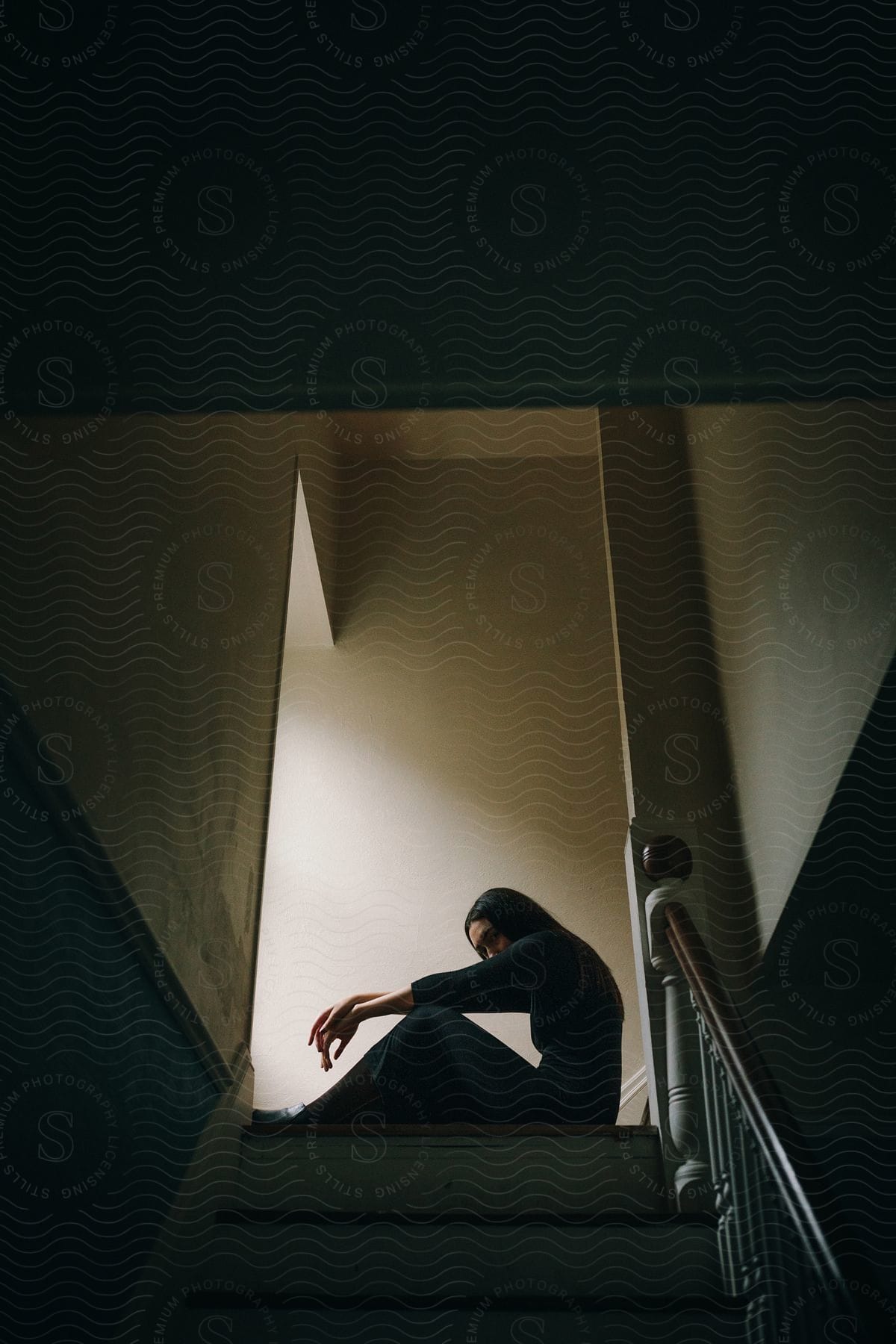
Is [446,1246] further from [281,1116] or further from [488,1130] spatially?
[281,1116]

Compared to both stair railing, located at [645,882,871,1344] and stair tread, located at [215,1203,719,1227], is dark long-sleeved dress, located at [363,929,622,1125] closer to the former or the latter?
stair railing, located at [645,882,871,1344]

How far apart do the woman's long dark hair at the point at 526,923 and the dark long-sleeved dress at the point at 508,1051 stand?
0.05 feet

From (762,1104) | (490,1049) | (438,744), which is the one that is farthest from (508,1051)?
(438,744)

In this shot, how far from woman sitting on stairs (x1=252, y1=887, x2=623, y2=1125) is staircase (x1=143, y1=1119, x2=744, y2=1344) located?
0.15 meters

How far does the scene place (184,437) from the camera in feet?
6.29

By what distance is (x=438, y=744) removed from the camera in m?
2.48

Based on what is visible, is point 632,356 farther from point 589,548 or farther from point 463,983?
point 589,548

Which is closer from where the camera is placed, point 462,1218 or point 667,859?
point 462,1218

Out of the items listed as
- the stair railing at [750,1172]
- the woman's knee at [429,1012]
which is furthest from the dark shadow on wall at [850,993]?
the woman's knee at [429,1012]

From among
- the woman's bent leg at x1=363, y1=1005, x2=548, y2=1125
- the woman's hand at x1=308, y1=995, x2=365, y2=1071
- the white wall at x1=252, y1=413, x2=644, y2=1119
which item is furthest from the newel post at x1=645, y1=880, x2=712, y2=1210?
the woman's hand at x1=308, y1=995, x2=365, y2=1071

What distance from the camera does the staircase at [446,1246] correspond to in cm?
119

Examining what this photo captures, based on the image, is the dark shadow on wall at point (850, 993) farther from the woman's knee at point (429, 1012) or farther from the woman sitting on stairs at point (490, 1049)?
the woman's knee at point (429, 1012)

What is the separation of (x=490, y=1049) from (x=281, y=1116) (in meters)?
0.37

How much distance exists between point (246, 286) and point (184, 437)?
0.64 meters
